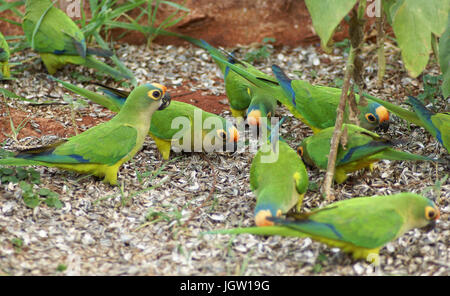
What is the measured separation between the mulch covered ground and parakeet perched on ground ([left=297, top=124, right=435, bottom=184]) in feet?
0.60

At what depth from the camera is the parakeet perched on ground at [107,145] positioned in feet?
11.9

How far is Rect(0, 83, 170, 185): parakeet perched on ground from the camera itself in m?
3.64

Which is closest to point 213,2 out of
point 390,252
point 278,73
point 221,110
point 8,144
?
point 221,110

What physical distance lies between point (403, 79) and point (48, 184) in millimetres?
3600

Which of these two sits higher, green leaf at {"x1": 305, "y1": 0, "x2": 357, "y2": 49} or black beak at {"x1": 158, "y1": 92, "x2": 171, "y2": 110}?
black beak at {"x1": 158, "y1": 92, "x2": 171, "y2": 110}

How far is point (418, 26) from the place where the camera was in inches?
116

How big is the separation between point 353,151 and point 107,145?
173cm

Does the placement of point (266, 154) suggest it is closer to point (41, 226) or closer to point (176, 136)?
point (176, 136)

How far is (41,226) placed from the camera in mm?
3369

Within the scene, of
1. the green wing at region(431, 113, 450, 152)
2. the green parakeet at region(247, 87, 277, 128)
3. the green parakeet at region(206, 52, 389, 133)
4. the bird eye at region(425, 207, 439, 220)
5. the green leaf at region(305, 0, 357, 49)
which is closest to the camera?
the green leaf at region(305, 0, 357, 49)

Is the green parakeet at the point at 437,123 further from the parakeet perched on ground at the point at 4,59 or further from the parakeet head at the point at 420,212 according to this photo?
the parakeet perched on ground at the point at 4,59

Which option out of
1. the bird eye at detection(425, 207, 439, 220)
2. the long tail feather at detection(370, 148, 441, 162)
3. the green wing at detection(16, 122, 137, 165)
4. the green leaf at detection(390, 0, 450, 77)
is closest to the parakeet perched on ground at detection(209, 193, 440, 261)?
the bird eye at detection(425, 207, 439, 220)

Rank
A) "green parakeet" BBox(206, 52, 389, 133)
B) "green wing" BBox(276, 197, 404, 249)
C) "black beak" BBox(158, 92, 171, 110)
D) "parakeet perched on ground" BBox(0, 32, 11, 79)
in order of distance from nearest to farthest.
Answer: "green wing" BBox(276, 197, 404, 249) → "black beak" BBox(158, 92, 171, 110) → "green parakeet" BBox(206, 52, 389, 133) → "parakeet perched on ground" BBox(0, 32, 11, 79)

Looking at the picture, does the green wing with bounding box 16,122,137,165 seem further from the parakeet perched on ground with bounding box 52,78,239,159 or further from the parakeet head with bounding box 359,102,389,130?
the parakeet head with bounding box 359,102,389,130
